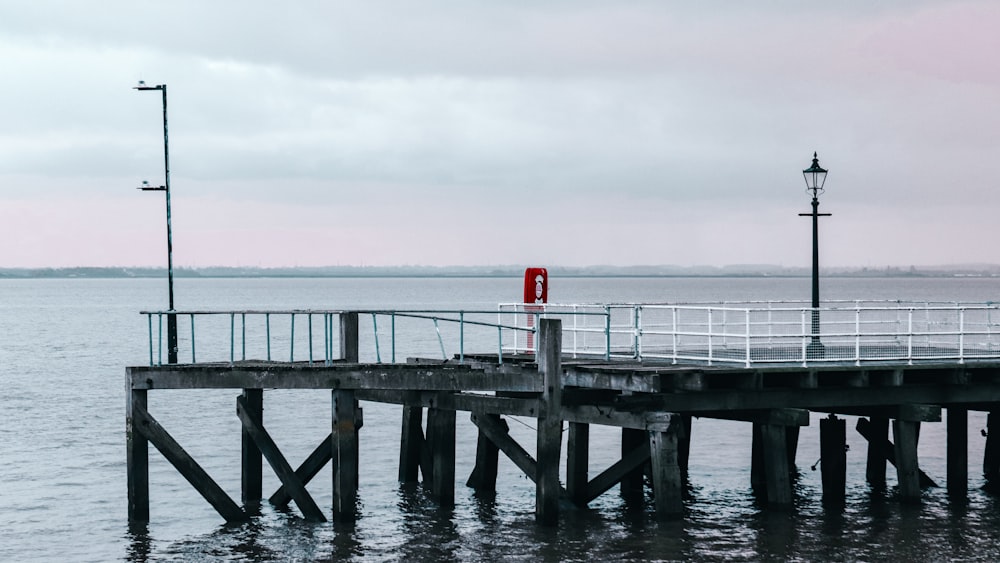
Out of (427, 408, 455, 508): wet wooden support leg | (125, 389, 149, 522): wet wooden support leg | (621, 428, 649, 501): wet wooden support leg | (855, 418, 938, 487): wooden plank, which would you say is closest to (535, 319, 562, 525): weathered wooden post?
(427, 408, 455, 508): wet wooden support leg

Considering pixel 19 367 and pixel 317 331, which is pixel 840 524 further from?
pixel 317 331

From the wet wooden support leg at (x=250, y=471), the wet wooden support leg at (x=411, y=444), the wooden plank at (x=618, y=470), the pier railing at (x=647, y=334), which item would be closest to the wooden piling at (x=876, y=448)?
the pier railing at (x=647, y=334)

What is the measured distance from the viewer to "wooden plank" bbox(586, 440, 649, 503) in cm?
2461

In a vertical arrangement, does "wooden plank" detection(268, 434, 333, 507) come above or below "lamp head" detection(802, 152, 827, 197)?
below

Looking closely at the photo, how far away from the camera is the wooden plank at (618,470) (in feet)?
80.7

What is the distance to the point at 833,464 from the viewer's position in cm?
2755

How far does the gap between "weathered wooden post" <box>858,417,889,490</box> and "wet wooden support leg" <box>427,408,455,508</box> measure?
27.6ft

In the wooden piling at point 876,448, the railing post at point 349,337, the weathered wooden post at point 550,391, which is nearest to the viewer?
the weathered wooden post at point 550,391

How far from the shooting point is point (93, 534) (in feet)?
87.2

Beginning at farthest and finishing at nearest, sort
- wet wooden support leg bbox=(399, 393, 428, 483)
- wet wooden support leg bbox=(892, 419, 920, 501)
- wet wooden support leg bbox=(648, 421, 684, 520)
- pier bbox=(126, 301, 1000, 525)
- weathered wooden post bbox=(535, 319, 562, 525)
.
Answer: wet wooden support leg bbox=(399, 393, 428, 483) → wet wooden support leg bbox=(892, 419, 920, 501) → pier bbox=(126, 301, 1000, 525) → wet wooden support leg bbox=(648, 421, 684, 520) → weathered wooden post bbox=(535, 319, 562, 525)

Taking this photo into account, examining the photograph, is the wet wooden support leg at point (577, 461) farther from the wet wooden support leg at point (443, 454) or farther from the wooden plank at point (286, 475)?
the wooden plank at point (286, 475)

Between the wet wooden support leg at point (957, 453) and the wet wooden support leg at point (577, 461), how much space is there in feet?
24.1

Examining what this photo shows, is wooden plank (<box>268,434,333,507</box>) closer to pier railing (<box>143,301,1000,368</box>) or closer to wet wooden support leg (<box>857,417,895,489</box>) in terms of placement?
pier railing (<box>143,301,1000,368</box>)

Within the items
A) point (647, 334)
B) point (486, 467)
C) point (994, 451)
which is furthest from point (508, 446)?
point (647, 334)
